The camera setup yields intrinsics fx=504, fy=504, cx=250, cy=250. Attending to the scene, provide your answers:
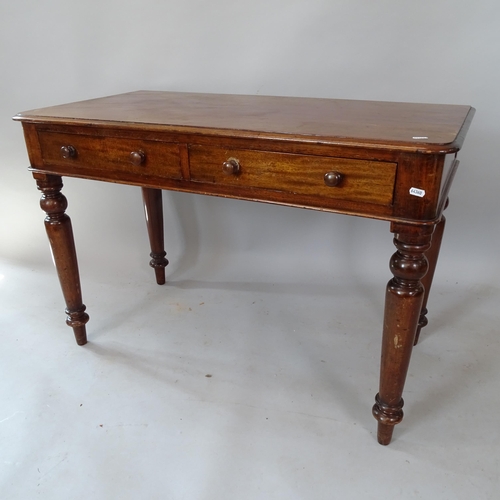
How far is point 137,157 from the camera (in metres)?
1.43

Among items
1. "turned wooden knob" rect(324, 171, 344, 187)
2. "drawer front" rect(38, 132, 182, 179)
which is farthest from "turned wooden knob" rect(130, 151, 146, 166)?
"turned wooden knob" rect(324, 171, 344, 187)

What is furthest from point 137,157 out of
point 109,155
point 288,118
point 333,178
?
point 333,178

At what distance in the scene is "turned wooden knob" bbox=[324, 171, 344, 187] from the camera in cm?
121

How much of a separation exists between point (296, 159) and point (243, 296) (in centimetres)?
109

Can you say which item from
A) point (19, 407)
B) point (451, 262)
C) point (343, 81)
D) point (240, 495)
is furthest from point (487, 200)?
point (19, 407)

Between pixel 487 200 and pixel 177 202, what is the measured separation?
1.42 metres

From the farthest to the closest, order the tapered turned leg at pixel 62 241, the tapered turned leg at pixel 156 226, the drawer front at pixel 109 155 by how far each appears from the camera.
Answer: the tapered turned leg at pixel 156 226, the tapered turned leg at pixel 62 241, the drawer front at pixel 109 155

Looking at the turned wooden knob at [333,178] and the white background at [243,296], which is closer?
the turned wooden knob at [333,178]

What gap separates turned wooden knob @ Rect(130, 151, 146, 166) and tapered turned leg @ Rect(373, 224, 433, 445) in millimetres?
720

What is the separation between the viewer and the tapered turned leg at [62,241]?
1661 mm

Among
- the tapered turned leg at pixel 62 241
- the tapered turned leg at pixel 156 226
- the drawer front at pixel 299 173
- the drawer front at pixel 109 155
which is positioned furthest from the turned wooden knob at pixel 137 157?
the tapered turned leg at pixel 156 226

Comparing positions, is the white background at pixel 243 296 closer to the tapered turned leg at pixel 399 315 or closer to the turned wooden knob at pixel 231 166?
the tapered turned leg at pixel 399 315

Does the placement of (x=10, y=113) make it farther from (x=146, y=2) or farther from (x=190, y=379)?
(x=190, y=379)

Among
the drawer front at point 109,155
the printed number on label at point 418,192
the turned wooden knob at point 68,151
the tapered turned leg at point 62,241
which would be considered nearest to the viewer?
the printed number on label at point 418,192
